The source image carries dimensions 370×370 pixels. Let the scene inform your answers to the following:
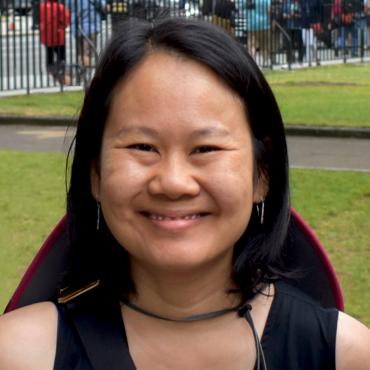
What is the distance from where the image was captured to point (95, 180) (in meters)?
2.15

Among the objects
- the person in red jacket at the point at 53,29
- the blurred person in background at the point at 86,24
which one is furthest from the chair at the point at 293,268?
the blurred person in background at the point at 86,24

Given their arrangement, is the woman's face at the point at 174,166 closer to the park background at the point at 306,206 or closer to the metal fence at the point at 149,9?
the park background at the point at 306,206

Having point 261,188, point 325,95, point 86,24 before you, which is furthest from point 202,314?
→ point 86,24

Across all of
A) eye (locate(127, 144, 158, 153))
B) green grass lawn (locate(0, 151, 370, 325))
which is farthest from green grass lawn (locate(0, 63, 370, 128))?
eye (locate(127, 144, 158, 153))

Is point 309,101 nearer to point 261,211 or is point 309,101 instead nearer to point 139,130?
point 261,211

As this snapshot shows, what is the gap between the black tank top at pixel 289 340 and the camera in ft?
6.63

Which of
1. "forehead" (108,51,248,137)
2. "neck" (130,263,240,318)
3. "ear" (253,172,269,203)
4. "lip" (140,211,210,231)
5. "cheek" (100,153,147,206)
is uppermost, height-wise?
"forehead" (108,51,248,137)

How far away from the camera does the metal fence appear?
17062mm

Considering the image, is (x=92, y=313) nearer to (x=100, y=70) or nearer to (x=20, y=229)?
(x=100, y=70)

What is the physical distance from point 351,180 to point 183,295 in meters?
6.08

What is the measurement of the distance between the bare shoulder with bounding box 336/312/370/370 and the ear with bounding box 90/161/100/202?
55 cm

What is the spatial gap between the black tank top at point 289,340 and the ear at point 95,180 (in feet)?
0.79

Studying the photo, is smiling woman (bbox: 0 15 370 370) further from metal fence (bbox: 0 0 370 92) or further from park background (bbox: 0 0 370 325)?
metal fence (bbox: 0 0 370 92)

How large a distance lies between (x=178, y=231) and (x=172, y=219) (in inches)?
1.0
